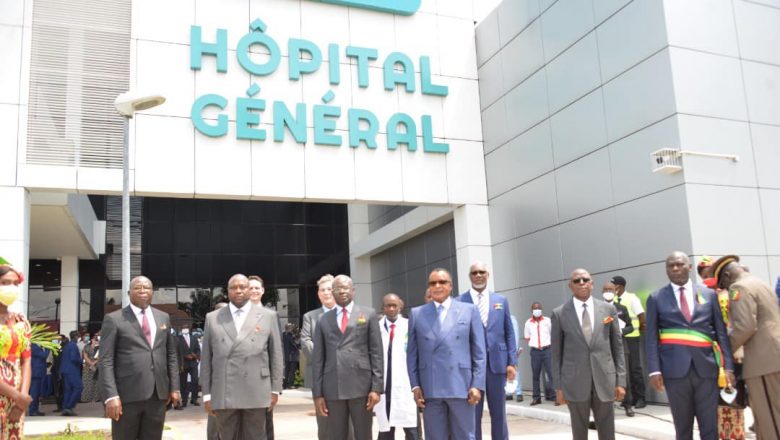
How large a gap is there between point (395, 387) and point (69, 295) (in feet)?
60.2

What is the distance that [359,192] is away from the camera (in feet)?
47.6

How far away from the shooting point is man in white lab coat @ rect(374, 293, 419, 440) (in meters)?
7.79

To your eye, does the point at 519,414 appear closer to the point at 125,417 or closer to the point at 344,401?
the point at 344,401

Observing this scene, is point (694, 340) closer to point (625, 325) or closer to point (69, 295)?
point (625, 325)

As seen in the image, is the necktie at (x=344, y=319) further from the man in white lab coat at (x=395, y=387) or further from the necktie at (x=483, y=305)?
the necktie at (x=483, y=305)

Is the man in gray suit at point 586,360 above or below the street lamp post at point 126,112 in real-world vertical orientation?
below

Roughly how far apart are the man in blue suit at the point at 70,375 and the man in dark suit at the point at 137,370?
33.0ft

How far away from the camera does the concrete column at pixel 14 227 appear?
11.9 m

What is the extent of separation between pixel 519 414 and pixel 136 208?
1876 centimetres

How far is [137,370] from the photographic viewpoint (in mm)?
6414

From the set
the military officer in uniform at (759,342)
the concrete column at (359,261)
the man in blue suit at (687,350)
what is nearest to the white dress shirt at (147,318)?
the man in blue suit at (687,350)

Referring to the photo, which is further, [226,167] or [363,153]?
[363,153]

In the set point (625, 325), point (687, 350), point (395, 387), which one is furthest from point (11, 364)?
point (625, 325)

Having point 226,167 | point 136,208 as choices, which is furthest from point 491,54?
point 136,208
